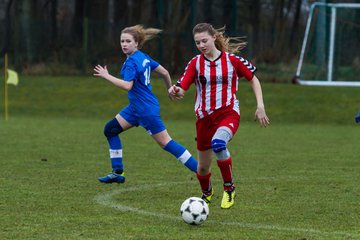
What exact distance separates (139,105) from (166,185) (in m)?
1.00

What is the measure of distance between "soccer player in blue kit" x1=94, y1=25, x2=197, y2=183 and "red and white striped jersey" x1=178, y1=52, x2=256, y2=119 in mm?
1140

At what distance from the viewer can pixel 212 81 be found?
827 centimetres

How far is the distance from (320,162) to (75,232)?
714 centimetres

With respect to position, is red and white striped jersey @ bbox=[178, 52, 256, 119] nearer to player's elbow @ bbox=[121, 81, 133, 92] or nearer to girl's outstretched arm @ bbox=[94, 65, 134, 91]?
girl's outstretched arm @ bbox=[94, 65, 134, 91]

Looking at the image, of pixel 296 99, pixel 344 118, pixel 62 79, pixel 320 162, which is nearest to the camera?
pixel 320 162

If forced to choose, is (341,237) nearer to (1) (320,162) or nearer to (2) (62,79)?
(1) (320,162)

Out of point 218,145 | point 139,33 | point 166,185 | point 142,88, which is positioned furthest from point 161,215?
point 139,33

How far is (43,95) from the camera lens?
1103 inches

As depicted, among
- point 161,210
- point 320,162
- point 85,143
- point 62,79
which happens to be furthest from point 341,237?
point 62,79

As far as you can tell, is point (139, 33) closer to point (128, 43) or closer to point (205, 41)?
point (128, 43)

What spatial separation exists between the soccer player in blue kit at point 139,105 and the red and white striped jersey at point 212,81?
114 cm

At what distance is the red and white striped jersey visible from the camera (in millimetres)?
8266

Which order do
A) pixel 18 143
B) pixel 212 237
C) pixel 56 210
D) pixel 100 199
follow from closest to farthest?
1. pixel 212 237
2. pixel 56 210
3. pixel 100 199
4. pixel 18 143

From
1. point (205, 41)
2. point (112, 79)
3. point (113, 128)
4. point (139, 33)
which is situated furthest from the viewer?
point (113, 128)
